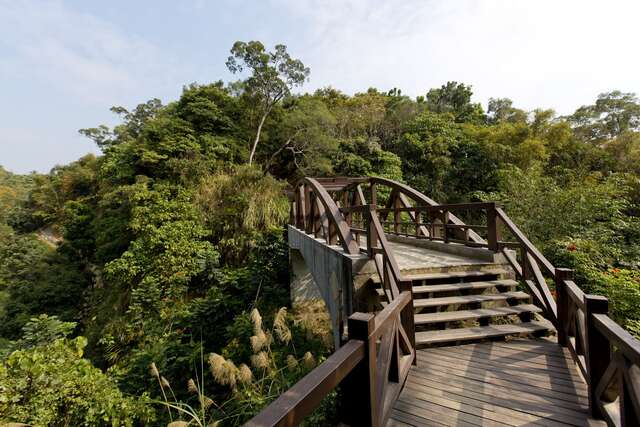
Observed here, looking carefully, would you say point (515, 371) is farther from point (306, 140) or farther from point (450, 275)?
point (306, 140)

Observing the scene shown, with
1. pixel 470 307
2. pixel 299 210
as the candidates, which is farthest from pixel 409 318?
pixel 299 210

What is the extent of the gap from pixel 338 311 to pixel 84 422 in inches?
144

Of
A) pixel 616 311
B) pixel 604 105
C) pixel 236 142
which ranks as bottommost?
pixel 616 311

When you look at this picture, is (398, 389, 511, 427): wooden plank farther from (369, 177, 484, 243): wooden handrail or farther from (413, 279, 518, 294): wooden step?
(369, 177, 484, 243): wooden handrail

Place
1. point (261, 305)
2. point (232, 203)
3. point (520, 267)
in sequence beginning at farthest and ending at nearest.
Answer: point (232, 203)
point (261, 305)
point (520, 267)

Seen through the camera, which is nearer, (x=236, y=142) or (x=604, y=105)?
(x=236, y=142)

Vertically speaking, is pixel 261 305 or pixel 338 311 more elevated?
pixel 338 311

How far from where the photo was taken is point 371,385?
161 centimetres

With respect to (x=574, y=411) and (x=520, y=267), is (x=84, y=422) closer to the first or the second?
(x=574, y=411)

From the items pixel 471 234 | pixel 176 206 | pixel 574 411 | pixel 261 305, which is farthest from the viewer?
pixel 176 206

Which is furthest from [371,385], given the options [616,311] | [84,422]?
[616,311]

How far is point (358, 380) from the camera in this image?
1.63m

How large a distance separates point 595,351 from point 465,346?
4.17ft

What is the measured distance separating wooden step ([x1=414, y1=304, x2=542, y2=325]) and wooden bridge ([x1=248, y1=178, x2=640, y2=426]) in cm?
1
